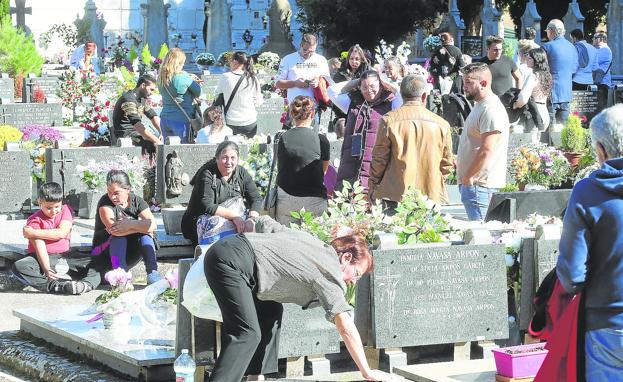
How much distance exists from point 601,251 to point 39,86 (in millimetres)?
20831

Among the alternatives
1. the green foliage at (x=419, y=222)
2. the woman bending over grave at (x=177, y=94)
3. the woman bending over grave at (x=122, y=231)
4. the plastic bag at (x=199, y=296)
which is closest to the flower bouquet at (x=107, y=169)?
the woman bending over grave at (x=177, y=94)

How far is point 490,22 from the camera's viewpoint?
155 feet

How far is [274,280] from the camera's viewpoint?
7062 millimetres

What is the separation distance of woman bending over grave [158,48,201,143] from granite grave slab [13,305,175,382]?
227 inches

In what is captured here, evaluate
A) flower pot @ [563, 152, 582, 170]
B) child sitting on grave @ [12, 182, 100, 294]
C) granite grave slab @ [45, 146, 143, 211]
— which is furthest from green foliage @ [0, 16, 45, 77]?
child sitting on grave @ [12, 182, 100, 294]

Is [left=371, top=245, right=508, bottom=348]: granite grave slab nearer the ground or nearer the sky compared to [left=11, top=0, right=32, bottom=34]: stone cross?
nearer the ground

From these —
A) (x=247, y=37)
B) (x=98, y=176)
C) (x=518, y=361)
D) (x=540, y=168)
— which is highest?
(x=247, y=37)

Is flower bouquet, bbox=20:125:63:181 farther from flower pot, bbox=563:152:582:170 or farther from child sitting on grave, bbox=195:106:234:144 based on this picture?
flower pot, bbox=563:152:582:170

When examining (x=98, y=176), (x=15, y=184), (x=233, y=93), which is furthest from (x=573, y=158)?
(x=15, y=184)

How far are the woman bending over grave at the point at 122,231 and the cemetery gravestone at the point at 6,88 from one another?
1401cm

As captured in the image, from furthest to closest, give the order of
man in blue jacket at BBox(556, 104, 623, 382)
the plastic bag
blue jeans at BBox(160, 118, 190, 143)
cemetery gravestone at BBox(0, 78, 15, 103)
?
cemetery gravestone at BBox(0, 78, 15, 103), blue jeans at BBox(160, 118, 190, 143), the plastic bag, man in blue jacket at BBox(556, 104, 623, 382)

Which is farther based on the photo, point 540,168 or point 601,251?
point 540,168

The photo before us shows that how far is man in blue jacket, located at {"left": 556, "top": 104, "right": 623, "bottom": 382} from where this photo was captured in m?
5.68

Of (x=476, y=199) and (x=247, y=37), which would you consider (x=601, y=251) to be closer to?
(x=476, y=199)
